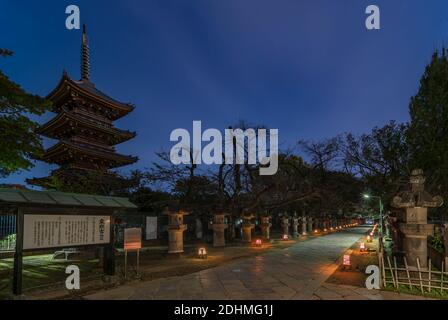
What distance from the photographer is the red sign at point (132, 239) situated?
1050 centimetres

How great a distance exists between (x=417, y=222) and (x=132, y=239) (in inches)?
381

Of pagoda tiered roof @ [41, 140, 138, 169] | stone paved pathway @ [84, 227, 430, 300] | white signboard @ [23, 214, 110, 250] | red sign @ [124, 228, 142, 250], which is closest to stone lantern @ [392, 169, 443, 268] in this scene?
stone paved pathway @ [84, 227, 430, 300]

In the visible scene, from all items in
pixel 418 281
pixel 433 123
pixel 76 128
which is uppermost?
pixel 76 128

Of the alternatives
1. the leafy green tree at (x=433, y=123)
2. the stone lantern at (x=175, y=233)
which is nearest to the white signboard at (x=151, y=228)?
the stone lantern at (x=175, y=233)

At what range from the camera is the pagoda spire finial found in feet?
119

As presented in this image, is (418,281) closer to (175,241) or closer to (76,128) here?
(175,241)

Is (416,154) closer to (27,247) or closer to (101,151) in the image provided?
(27,247)

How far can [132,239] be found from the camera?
34.7 ft

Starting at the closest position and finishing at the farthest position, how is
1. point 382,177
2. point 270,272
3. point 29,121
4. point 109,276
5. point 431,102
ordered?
point 29,121
point 109,276
point 270,272
point 431,102
point 382,177

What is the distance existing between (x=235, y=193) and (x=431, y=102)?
1395cm

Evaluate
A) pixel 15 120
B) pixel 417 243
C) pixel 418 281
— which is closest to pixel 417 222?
pixel 417 243

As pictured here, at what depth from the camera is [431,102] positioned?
705 inches

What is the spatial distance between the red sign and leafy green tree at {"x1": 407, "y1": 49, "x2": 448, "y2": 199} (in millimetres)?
16698
